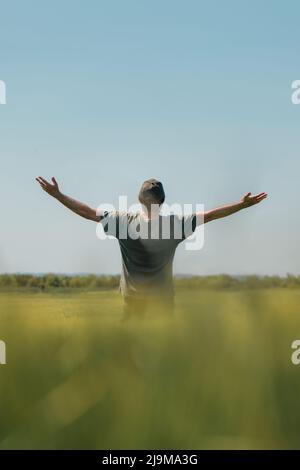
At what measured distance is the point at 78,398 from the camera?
92 centimetres

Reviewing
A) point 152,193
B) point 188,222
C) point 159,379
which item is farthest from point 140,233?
point 159,379

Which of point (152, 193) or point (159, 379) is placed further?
point (152, 193)

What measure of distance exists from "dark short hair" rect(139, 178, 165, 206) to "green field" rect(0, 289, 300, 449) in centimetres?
452

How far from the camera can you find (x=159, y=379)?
0.96m

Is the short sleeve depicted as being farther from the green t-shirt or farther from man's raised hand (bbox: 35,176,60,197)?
man's raised hand (bbox: 35,176,60,197)

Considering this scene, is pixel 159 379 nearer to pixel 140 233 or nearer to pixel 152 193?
pixel 140 233

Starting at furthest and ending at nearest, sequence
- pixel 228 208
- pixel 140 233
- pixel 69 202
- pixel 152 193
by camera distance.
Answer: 1. pixel 152 193
2. pixel 69 202
3. pixel 140 233
4. pixel 228 208

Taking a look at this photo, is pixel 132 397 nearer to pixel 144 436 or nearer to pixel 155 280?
pixel 144 436

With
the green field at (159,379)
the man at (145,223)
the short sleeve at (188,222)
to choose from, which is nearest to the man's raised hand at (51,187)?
the man at (145,223)

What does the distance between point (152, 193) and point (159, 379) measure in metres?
4.67

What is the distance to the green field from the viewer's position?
917 mm

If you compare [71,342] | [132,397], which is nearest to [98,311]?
[71,342]

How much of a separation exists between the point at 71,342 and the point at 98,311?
14 cm

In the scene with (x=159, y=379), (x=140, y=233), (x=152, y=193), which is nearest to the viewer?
(x=159, y=379)
